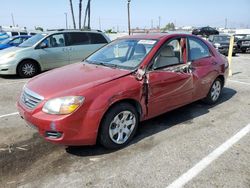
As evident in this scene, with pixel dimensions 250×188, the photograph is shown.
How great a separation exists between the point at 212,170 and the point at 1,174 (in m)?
2.54

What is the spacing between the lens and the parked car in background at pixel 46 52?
8.59 m

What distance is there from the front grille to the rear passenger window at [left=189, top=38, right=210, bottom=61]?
9.17ft

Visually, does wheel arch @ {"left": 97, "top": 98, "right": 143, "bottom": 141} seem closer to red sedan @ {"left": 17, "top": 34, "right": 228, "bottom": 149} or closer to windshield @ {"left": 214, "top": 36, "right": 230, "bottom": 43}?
red sedan @ {"left": 17, "top": 34, "right": 228, "bottom": 149}

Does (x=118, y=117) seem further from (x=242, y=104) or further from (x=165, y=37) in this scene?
(x=242, y=104)

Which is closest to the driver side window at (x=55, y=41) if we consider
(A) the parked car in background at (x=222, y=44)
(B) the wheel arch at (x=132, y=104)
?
(B) the wheel arch at (x=132, y=104)

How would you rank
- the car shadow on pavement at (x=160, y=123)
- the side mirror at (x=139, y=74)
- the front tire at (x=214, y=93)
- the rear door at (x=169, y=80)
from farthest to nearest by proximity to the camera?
the front tire at (x=214, y=93), the rear door at (x=169, y=80), the side mirror at (x=139, y=74), the car shadow on pavement at (x=160, y=123)

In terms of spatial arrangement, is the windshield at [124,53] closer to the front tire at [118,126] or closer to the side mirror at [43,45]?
the front tire at [118,126]

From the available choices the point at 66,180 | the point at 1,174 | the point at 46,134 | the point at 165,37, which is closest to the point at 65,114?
the point at 46,134

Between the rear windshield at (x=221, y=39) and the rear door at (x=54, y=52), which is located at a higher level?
the rear door at (x=54, y=52)

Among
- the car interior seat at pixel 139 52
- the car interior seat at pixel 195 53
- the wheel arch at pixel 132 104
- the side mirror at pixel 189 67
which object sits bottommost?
the wheel arch at pixel 132 104

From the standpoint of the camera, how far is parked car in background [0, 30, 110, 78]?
338 inches

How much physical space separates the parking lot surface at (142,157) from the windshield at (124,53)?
1.16 meters

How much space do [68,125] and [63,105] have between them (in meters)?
0.25

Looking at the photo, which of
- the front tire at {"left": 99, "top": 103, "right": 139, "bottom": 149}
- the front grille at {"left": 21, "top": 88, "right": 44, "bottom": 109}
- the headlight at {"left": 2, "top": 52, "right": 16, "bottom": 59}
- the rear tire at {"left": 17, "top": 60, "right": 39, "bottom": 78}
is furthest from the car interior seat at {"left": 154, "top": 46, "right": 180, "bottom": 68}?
the headlight at {"left": 2, "top": 52, "right": 16, "bottom": 59}
